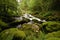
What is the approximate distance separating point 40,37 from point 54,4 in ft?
→ 39.0

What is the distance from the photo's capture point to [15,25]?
41.7ft

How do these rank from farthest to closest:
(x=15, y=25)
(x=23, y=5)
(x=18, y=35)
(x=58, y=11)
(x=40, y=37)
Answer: (x=23, y=5)
(x=58, y=11)
(x=15, y=25)
(x=40, y=37)
(x=18, y=35)

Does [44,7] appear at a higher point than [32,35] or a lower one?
lower

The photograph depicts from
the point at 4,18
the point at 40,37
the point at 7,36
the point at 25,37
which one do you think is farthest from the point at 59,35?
the point at 4,18

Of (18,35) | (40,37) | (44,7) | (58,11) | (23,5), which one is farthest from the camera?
(23,5)

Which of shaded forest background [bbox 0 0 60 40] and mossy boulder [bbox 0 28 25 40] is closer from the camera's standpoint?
mossy boulder [bbox 0 28 25 40]

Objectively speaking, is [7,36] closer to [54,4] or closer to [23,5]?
[54,4]

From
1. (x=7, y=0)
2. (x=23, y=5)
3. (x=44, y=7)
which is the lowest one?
(x=23, y=5)

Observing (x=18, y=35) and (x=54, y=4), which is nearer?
(x=18, y=35)

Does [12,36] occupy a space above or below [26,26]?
above

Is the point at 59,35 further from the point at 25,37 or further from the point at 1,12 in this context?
the point at 1,12

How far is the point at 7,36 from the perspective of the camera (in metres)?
8.68

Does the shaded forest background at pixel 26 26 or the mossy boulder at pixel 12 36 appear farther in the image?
the shaded forest background at pixel 26 26

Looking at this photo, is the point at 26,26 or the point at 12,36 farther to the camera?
the point at 26,26
